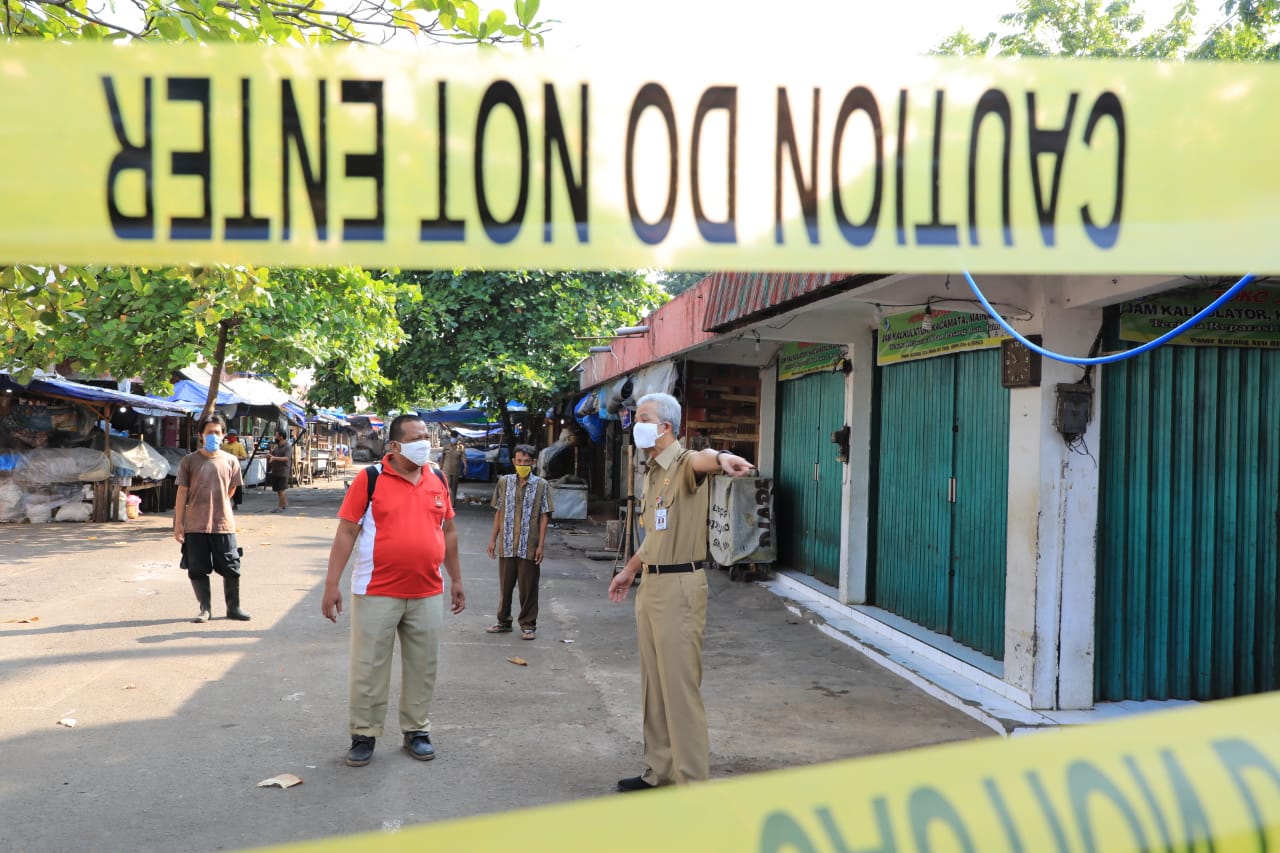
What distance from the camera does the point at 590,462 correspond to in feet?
83.1

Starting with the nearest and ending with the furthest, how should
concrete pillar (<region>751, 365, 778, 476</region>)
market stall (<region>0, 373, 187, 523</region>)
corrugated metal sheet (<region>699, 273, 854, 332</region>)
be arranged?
corrugated metal sheet (<region>699, 273, 854, 332</region>) < concrete pillar (<region>751, 365, 778, 476</region>) < market stall (<region>0, 373, 187, 523</region>)

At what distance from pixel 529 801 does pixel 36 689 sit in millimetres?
3699

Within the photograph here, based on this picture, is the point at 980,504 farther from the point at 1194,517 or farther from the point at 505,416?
the point at 505,416

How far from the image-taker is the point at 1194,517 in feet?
19.5

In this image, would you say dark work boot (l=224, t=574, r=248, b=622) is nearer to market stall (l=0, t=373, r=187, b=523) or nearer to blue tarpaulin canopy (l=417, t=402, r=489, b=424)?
market stall (l=0, t=373, r=187, b=523)

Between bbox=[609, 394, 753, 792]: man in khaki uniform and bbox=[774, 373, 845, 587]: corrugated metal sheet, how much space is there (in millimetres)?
5304

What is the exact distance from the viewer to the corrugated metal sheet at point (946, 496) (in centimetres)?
675

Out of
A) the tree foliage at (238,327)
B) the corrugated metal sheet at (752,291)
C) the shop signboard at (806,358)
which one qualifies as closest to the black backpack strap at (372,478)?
the corrugated metal sheet at (752,291)

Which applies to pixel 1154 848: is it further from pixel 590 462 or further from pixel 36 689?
pixel 590 462

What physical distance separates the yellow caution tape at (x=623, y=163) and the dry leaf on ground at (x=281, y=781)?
153 inches

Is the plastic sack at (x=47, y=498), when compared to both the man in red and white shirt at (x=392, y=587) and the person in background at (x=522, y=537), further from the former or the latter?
the man in red and white shirt at (x=392, y=587)

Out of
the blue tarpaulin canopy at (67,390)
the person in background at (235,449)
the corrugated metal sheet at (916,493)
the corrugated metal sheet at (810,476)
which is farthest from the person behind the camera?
the person in background at (235,449)

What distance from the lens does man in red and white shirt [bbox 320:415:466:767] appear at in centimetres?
494

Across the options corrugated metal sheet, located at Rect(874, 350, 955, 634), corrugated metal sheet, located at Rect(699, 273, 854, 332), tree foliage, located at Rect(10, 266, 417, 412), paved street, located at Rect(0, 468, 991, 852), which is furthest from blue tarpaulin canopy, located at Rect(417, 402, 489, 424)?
corrugated metal sheet, located at Rect(874, 350, 955, 634)
